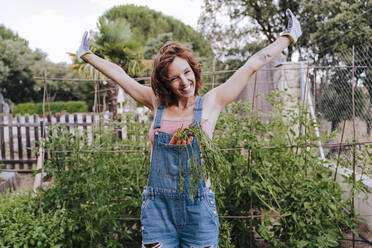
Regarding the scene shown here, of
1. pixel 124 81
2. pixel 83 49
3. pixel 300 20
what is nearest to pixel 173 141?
pixel 124 81

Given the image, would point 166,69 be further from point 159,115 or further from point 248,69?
point 248,69

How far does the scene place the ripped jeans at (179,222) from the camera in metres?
1.26

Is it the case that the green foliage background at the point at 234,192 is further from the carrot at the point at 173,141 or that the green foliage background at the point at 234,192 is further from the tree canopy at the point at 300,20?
the tree canopy at the point at 300,20

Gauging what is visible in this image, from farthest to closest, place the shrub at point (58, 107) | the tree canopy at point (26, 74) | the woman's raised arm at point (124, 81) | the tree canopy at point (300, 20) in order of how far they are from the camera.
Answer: the tree canopy at point (26, 74), the shrub at point (58, 107), the tree canopy at point (300, 20), the woman's raised arm at point (124, 81)

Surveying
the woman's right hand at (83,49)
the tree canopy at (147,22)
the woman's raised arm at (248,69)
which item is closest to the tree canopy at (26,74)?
the tree canopy at (147,22)

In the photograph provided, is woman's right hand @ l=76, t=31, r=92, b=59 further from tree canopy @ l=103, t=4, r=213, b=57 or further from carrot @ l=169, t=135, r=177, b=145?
tree canopy @ l=103, t=4, r=213, b=57

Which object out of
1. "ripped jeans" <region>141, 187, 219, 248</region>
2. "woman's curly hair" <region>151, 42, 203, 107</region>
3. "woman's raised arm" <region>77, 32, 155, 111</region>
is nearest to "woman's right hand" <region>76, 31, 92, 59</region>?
"woman's raised arm" <region>77, 32, 155, 111</region>

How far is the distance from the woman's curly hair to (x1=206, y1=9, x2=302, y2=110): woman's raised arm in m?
0.13

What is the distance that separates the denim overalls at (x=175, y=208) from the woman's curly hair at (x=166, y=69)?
182mm

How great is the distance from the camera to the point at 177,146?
1.28 metres

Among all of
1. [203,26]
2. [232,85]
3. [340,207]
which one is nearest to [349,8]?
[203,26]

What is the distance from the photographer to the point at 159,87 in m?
1.39

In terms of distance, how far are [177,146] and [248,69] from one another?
0.47 meters

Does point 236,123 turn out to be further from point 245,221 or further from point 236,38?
point 236,38
